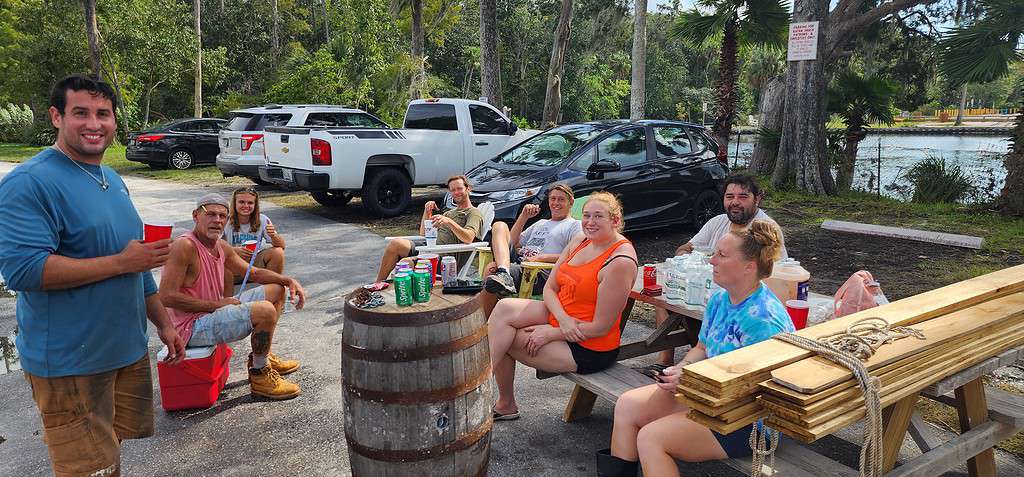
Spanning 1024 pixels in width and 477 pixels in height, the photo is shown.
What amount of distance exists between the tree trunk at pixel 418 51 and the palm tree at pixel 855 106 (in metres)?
12.5

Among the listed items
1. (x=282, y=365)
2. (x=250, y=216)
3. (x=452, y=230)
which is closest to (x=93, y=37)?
(x=250, y=216)

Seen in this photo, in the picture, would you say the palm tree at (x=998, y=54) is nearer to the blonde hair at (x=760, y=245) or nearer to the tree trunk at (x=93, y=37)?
the blonde hair at (x=760, y=245)

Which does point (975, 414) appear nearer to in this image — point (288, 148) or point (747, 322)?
point (747, 322)

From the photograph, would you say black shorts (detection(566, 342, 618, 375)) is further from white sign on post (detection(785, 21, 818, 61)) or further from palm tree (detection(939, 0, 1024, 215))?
palm tree (detection(939, 0, 1024, 215))

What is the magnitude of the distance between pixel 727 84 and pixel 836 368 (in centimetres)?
1294

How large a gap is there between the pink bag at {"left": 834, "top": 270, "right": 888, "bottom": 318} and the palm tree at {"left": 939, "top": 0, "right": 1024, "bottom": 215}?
8729mm

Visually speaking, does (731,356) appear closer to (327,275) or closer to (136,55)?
(327,275)

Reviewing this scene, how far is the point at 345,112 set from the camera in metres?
13.0

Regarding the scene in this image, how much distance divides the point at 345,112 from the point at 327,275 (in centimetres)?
652

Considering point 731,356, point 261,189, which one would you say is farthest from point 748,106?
point 731,356

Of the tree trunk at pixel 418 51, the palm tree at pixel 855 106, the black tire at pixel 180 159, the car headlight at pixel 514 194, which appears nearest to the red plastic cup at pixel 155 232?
the car headlight at pixel 514 194

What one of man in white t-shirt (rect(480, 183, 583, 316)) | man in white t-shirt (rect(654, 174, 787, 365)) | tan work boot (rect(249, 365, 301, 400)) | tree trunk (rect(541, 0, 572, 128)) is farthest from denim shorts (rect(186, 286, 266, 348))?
tree trunk (rect(541, 0, 572, 128))

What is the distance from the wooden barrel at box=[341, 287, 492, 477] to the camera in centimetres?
268

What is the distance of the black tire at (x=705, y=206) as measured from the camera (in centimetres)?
890
